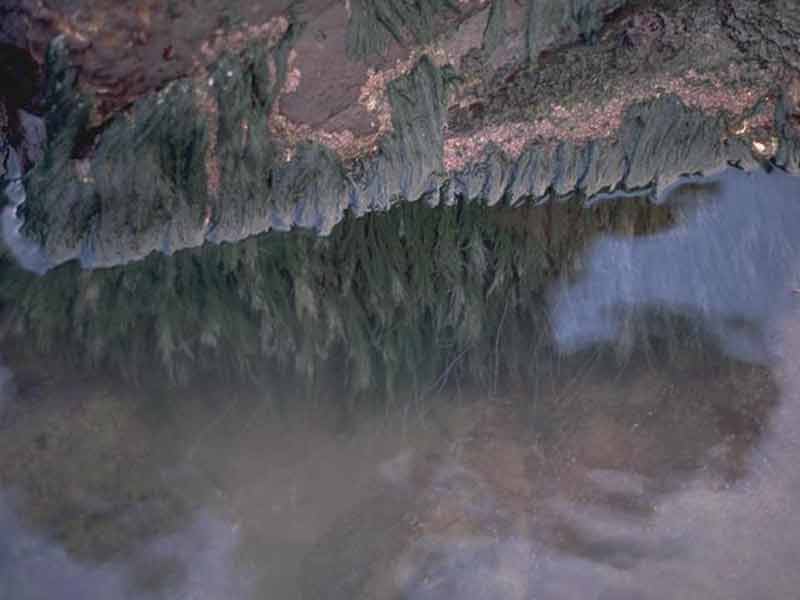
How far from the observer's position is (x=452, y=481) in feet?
6.88

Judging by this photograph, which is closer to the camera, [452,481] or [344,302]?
[452,481]

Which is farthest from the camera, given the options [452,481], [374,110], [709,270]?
[709,270]

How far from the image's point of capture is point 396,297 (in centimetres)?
232

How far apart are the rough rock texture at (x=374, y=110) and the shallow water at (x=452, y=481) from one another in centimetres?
41

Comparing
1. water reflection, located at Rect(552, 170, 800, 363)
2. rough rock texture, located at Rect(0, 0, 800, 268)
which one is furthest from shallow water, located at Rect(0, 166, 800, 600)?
rough rock texture, located at Rect(0, 0, 800, 268)

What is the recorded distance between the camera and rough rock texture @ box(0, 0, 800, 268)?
206cm

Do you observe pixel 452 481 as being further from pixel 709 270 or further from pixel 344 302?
pixel 709 270

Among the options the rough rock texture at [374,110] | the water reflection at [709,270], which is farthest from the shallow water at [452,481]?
the rough rock texture at [374,110]

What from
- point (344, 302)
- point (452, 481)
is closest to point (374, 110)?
point (344, 302)

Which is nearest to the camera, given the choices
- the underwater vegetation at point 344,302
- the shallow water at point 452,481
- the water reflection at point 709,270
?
the shallow water at point 452,481

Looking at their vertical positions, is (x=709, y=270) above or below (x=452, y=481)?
above

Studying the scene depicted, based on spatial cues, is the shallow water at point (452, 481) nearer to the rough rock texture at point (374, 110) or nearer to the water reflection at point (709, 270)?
the water reflection at point (709, 270)

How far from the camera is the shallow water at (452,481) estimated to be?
78.4 inches

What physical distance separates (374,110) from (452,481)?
3.03 ft
